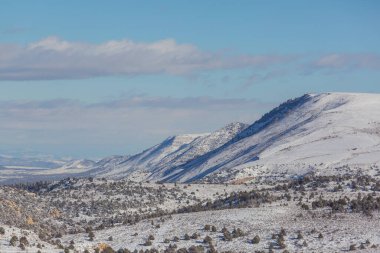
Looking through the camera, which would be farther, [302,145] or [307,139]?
[307,139]

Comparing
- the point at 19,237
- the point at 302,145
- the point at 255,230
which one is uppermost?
the point at 302,145

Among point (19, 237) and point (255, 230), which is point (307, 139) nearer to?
point (255, 230)

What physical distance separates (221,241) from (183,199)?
27.5 m

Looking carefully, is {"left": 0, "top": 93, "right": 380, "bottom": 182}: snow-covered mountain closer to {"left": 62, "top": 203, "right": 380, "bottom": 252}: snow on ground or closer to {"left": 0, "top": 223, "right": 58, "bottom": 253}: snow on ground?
{"left": 62, "top": 203, "right": 380, "bottom": 252}: snow on ground

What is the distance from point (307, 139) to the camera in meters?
119

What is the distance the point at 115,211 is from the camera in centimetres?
6456

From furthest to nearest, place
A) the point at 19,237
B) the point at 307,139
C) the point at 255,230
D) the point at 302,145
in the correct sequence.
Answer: the point at 307,139 < the point at 302,145 < the point at 255,230 < the point at 19,237

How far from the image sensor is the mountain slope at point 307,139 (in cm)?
10244

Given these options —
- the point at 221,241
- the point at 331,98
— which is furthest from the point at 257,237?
the point at 331,98

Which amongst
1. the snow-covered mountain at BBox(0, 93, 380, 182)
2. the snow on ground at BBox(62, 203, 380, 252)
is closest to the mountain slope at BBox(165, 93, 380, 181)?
the snow-covered mountain at BBox(0, 93, 380, 182)

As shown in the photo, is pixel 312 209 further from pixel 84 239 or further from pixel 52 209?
pixel 52 209

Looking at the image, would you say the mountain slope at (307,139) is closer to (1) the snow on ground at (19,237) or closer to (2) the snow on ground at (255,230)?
(2) the snow on ground at (255,230)

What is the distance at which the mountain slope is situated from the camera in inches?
4033

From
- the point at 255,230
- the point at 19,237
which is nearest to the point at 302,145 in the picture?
the point at 255,230
